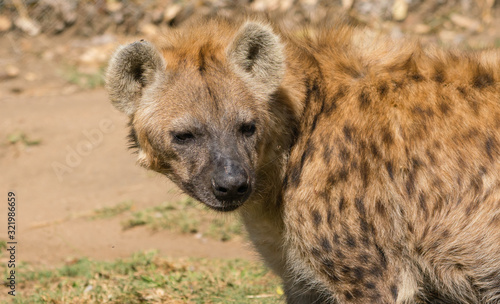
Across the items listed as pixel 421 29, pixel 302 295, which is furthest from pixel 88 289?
pixel 421 29

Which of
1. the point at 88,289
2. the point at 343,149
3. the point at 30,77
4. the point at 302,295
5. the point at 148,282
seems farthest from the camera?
the point at 30,77

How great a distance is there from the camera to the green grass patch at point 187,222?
18.9 ft

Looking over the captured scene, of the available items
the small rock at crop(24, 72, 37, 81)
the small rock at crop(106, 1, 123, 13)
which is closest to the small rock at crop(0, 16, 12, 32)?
the small rock at crop(24, 72, 37, 81)

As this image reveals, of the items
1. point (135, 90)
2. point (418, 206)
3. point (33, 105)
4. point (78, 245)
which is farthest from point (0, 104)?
point (418, 206)

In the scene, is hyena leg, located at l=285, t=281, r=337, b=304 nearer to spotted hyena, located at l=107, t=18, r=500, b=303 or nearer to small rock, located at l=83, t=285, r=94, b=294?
spotted hyena, located at l=107, t=18, r=500, b=303

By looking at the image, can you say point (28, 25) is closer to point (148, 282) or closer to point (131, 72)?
point (148, 282)

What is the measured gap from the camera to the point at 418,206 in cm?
328

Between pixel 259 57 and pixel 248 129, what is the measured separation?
0.41 metres

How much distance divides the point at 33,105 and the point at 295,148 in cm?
556

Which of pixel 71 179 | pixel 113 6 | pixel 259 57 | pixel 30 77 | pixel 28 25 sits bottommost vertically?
pixel 30 77

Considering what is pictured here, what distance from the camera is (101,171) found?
698 centimetres

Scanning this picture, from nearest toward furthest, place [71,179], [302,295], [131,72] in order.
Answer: [131,72] → [302,295] → [71,179]

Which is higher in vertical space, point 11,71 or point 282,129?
point 282,129

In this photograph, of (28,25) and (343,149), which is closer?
(343,149)
